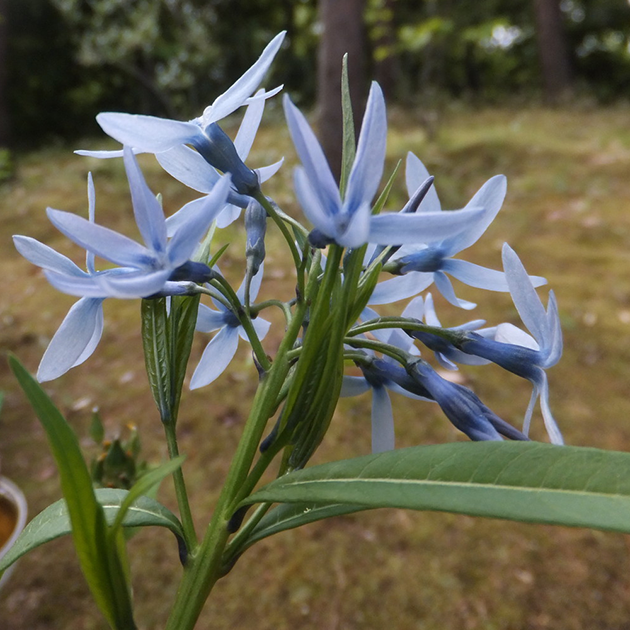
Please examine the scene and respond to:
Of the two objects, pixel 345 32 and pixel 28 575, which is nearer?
pixel 28 575

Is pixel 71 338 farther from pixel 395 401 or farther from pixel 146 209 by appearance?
pixel 395 401

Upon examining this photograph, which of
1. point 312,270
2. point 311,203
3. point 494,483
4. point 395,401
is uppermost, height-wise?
point 311,203

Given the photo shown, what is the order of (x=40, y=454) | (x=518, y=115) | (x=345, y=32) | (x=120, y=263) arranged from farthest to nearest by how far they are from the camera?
(x=518, y=115) < (x=345, y=32) < (x=40, y=454) < (x=120, y=263)

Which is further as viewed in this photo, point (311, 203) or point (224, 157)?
point (224, 157)

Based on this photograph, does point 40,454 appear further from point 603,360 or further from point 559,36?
point 559,36

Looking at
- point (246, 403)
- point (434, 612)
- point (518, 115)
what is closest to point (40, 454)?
point (246, 403)

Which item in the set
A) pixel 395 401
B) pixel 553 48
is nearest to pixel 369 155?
pixel 395 401
